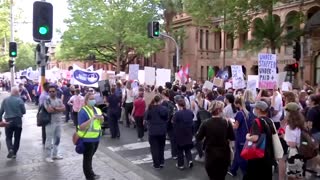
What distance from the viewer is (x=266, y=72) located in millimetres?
11266

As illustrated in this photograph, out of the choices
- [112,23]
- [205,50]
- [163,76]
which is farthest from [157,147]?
[205,50]

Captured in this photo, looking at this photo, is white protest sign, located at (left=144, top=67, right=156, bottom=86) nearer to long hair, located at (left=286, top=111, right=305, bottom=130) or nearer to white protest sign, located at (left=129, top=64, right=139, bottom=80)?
white protest sign, located at (left=129, top=64, right=139, bottom=80)

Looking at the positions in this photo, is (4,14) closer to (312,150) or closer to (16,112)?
(16,112)

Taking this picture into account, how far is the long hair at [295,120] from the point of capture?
7.05 meters

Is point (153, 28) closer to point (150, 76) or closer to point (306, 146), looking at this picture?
point (150, 76)

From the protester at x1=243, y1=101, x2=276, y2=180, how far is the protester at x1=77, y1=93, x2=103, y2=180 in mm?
3169

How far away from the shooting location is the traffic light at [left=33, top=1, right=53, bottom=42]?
36.7 feet

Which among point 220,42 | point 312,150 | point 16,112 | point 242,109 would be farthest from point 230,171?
point 220,42

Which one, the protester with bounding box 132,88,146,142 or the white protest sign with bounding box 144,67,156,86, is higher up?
the white protest sign with bounding box 144,67,156,86

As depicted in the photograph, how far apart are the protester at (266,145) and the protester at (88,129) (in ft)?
10.4

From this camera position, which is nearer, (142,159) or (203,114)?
→ (203,114)

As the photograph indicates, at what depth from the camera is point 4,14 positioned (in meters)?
→ 40.1

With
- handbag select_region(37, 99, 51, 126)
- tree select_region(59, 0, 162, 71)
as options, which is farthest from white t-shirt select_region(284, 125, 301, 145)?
tree select_region(59, 0, 162, 71)

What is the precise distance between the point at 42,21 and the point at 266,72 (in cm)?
603
